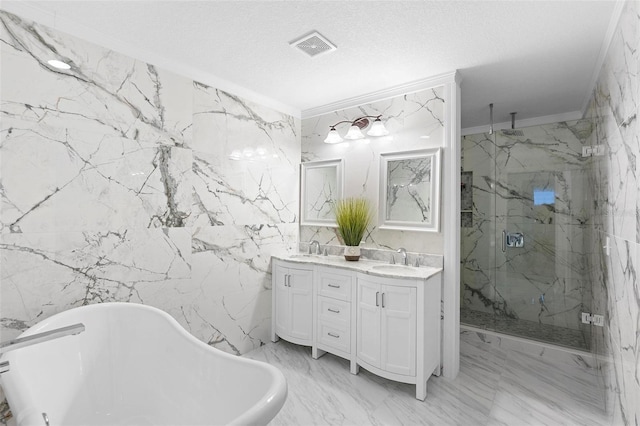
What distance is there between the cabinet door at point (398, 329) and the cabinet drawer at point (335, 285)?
364 mm

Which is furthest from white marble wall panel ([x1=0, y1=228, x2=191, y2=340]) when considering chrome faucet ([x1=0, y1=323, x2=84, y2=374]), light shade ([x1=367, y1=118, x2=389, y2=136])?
light shade ([x1=367, y1=118, x2=389, y2=136])

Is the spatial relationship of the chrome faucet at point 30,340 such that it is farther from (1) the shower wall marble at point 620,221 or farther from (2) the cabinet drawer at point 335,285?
(1) the shower wall marble at point 620,221

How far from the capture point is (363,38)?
2.09 m

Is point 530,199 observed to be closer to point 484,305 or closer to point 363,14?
point 484,305

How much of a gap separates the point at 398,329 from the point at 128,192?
7.18 feet

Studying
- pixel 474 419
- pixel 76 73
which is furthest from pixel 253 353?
pixel 76 73

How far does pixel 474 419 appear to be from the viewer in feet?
6.67

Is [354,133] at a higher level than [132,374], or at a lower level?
higher

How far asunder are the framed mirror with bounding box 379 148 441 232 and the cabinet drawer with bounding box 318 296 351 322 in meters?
0.83

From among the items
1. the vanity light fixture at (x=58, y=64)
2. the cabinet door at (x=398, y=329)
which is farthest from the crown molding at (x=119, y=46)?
the cabinet door at (x=398, y=329)

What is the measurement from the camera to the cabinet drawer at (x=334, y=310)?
8.75 ft

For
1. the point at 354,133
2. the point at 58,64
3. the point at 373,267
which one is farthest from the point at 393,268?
the point at 58,64

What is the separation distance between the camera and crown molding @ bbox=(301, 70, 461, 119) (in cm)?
258

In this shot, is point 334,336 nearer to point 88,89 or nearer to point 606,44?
point 88,89
